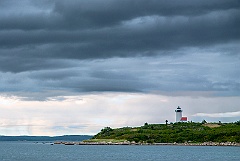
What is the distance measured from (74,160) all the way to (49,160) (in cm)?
590

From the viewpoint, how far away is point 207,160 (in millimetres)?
124375

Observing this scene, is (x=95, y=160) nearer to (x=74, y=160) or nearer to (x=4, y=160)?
(x=74, y=160)

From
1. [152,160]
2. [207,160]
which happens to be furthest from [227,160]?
[152,160]

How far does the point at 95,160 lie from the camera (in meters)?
122

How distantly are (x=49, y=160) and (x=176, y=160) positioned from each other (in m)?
30.2

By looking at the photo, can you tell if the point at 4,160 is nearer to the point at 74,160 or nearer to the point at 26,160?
the point at 26,160

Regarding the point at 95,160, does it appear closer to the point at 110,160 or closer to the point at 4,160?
the point at 110,160

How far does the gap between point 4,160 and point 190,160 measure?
143 feet

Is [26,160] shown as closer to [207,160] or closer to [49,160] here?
[49,160]

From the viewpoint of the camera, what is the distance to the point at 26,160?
398ft

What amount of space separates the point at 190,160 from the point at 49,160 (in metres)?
33.2

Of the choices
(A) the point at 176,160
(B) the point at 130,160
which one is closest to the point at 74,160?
(B) the point at 130,160

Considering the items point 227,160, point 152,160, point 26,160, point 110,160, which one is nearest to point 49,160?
point 26,160

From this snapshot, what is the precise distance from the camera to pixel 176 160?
125m
